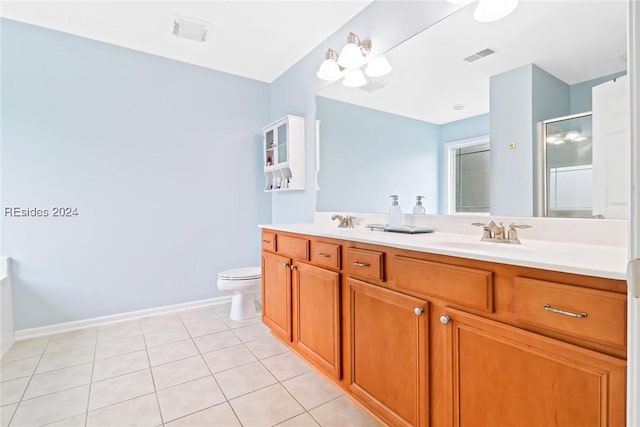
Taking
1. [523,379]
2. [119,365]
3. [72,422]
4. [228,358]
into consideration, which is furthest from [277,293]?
[523,379]

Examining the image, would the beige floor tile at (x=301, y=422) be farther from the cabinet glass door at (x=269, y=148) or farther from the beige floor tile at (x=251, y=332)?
the cabinet glass door at (x=269, y=148)

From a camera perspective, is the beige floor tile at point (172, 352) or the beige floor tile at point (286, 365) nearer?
the beige floor tile at point (286, 365)

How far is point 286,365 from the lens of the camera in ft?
6.55

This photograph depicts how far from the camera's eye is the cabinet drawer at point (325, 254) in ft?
5.46

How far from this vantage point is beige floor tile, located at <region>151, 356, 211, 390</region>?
1.82 metres

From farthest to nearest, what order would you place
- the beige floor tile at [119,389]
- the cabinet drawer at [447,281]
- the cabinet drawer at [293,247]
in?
the cabinet drawer at [293,247] → the beige floor tile at [119,389] → the cabinet drawer at [447,281]

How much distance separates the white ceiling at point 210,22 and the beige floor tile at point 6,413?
2540mm

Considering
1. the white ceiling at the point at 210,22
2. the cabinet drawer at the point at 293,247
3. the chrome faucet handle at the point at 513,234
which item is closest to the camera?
the chrome faucet handle at the point at 513,234

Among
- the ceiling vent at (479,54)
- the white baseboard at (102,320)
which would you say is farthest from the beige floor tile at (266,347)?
the ceiling vent at (479,54)

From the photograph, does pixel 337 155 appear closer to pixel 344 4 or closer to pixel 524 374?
pixel 344 4

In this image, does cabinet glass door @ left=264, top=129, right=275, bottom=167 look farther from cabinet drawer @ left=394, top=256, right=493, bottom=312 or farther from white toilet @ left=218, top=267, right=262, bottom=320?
cabinet drawer @ left=394, top=256, right=493, bottom=312

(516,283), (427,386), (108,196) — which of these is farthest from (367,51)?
(108,196)

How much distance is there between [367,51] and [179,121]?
1.92 m

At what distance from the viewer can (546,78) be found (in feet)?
4.23
